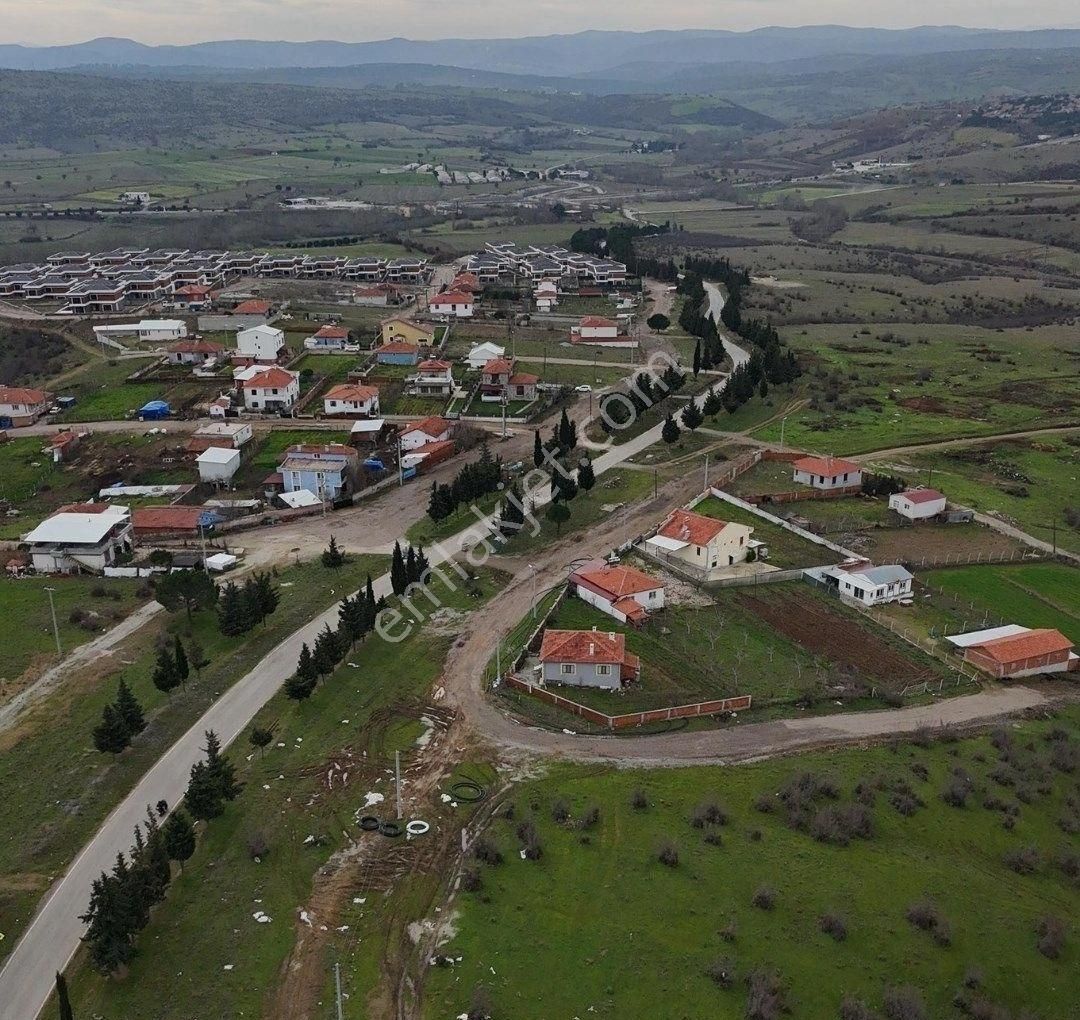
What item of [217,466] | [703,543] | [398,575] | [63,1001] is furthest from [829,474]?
[63,1001]

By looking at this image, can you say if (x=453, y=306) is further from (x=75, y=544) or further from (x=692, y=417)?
(x=75, y=544)

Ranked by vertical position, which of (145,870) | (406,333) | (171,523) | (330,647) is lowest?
(171,523)

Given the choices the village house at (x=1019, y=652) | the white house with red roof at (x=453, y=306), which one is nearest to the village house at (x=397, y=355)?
the white house with red roof at (x=453, y=306)

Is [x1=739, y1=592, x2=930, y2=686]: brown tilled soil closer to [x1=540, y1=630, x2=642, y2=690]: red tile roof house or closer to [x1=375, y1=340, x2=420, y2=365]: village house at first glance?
[x1=540, y1=630, x2=642, y2=690]: red tile roof house

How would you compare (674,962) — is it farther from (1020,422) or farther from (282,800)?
(1020,422)

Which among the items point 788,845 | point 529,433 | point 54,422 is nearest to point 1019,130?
point 529,433

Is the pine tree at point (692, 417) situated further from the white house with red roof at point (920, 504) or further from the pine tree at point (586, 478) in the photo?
the white house with red roof at point (920, 504)

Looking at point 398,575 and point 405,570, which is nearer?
point 398,575

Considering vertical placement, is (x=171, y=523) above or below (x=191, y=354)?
below
